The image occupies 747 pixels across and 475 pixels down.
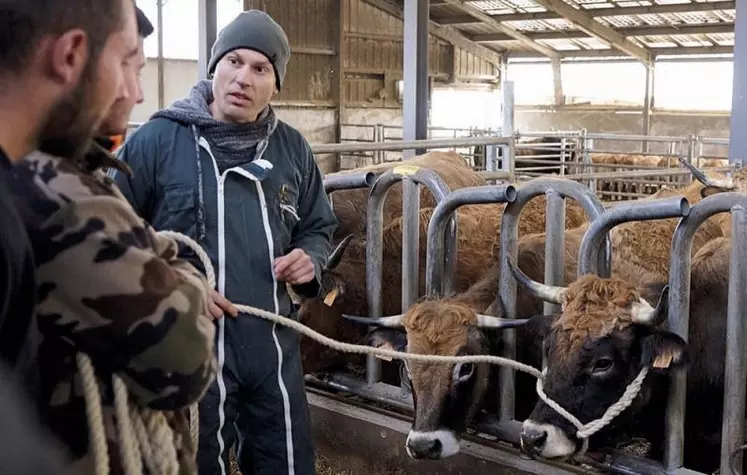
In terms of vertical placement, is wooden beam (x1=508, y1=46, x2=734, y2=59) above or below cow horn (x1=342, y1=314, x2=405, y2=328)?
above

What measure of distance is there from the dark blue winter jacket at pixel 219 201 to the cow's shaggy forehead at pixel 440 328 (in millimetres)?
853

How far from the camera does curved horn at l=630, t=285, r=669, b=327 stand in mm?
3215

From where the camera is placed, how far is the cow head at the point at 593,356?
10.6 feet

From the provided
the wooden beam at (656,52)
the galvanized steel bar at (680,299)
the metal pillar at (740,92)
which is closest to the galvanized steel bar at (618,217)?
the galvanized steel bar at (680,299)

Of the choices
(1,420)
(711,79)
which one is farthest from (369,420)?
(711,79)

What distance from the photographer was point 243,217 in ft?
9.15

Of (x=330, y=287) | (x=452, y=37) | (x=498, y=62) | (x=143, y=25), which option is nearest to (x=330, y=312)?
(x=330, y=287)

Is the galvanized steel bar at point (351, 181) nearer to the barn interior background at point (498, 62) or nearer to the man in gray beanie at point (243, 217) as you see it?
the man in gray beanie at point (243, 217)

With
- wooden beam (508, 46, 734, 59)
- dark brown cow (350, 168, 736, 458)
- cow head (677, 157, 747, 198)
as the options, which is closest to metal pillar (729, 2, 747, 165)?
cow head (677, 157, 747, 198)

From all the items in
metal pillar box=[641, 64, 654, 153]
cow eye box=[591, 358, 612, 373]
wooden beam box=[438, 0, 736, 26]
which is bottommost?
cow eye box=[591, 358, 612, 373]

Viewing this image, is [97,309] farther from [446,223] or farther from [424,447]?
[446,223]

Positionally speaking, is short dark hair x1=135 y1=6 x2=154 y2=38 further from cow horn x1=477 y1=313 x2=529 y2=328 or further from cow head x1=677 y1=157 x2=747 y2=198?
cow head x1=677 y1=157 x2=747 y2=198

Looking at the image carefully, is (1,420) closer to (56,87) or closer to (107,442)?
(107,442)

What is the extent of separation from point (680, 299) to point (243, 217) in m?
1.60
